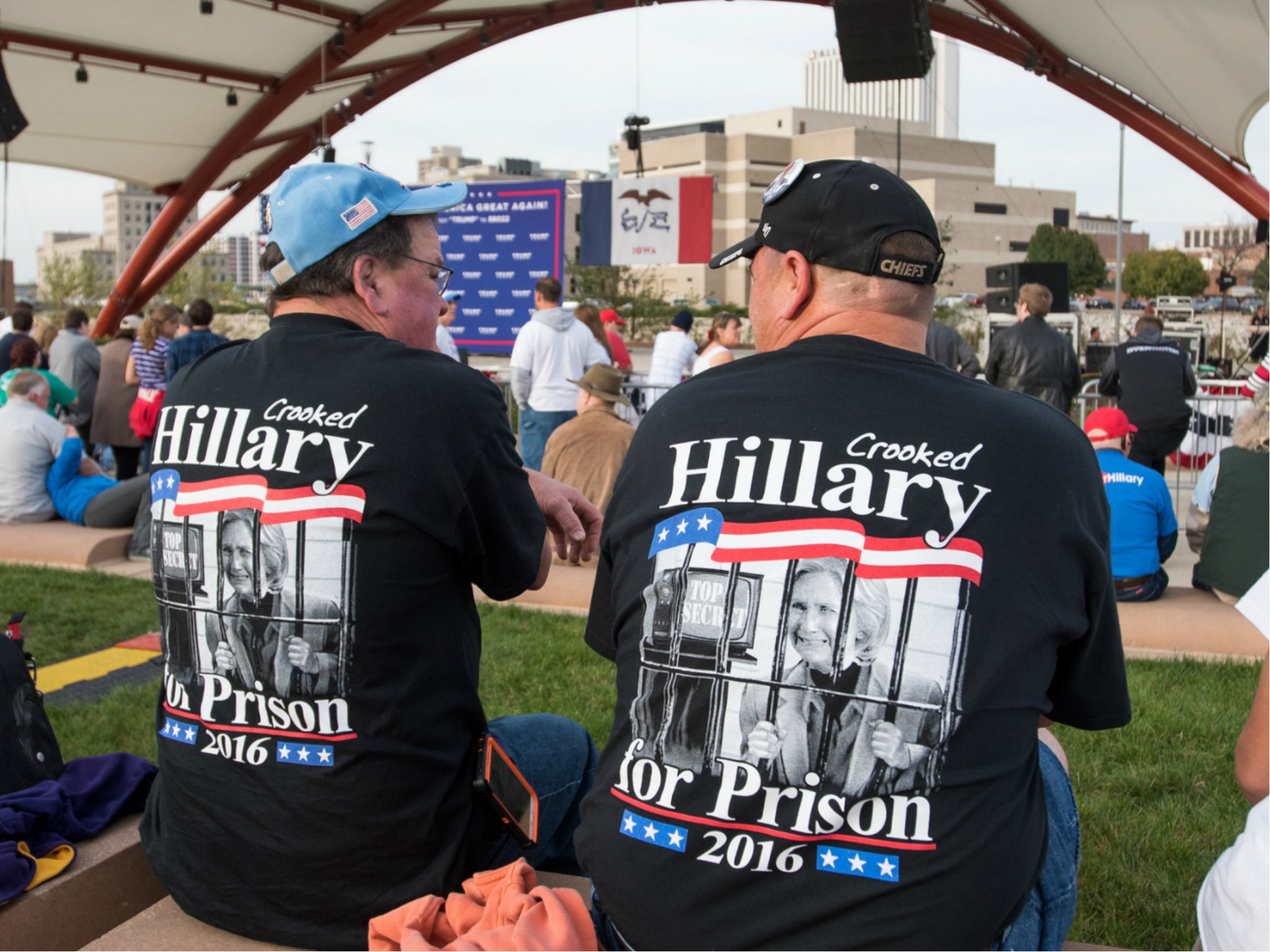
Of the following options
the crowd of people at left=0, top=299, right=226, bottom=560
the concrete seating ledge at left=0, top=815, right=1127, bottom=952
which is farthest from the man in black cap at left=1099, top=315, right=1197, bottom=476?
the concrete seating ledge at left=0, top=815, right=1127, bottom=952

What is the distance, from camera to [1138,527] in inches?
223

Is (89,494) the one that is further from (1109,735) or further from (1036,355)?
(1036,355)

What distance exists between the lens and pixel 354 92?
2195cm

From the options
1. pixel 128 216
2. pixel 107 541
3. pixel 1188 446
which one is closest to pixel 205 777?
pixel 107 541

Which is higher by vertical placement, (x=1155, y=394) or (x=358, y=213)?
(x=358, y=213)

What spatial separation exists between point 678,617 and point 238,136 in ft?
73.1

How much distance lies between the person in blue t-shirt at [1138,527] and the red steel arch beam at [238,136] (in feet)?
47.8

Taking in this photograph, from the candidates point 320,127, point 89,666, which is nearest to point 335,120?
point 320,127

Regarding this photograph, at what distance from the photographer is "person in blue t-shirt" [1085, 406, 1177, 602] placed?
566 centimetres

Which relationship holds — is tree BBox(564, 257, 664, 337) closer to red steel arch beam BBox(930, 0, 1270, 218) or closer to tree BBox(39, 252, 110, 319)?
tree BBox(39, 252, 110, 319)

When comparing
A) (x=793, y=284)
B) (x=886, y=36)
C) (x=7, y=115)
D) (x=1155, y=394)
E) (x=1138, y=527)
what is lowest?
(x=1138, y=527)

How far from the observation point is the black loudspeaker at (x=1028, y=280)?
18.1m

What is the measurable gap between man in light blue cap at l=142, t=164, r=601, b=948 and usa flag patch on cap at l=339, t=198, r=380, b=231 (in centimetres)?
23

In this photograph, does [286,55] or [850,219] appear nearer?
[850,219]
